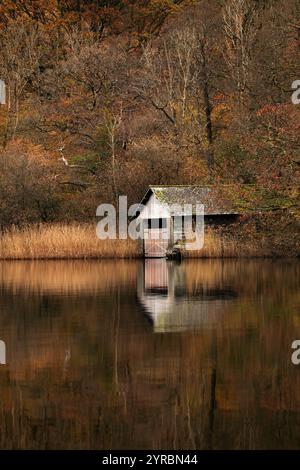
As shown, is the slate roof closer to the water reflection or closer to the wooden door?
the wooden door

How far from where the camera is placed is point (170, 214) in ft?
163

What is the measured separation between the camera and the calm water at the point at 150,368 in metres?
11.0

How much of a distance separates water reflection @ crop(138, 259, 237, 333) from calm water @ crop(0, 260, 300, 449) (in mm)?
66

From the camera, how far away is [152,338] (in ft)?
61.2

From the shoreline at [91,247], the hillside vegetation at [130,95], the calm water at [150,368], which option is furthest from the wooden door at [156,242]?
the calm water at [150,368]

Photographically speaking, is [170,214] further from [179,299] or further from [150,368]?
[150,368]

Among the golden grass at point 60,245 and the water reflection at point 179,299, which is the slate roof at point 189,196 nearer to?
the golden grass at point 60,245

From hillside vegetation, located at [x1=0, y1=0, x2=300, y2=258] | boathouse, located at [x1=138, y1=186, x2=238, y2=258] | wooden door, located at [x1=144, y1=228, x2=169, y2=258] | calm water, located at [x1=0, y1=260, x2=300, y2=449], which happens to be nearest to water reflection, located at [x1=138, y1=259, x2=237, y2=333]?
calm water, located at [x1=0, y1=260, x2=300, y2=449]

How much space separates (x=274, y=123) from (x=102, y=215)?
16827 mm

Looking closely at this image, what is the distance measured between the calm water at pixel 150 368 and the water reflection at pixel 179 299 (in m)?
0.07

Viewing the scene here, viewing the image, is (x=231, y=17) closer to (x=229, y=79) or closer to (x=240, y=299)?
(x=229, y=79)

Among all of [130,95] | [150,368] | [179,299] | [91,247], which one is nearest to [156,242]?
[91,247]

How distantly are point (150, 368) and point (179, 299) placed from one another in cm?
1219

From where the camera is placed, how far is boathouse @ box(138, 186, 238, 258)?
158 ft
